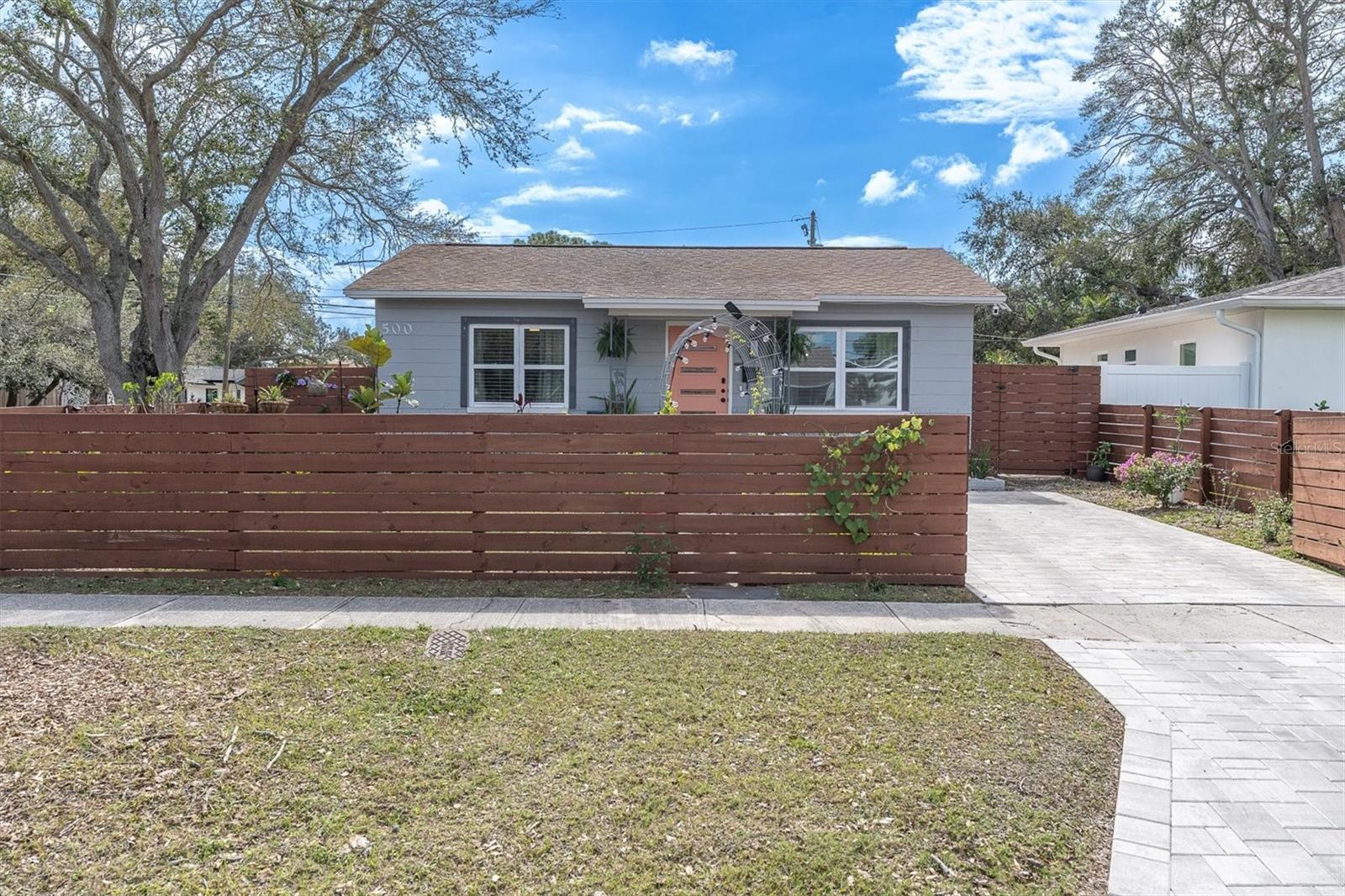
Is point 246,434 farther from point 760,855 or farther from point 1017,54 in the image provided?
point 1017,54

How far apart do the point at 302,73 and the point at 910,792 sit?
14.0 metres

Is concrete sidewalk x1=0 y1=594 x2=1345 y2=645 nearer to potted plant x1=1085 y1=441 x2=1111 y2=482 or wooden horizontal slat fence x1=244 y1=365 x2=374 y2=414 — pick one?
wooden horizontal slat fence x1=244 y1=365 x2=374 y2=414

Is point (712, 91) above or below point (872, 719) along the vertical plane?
above

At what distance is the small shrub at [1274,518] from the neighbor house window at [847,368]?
513cm

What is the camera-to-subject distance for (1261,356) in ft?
42.2

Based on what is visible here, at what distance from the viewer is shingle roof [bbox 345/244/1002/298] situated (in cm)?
1199

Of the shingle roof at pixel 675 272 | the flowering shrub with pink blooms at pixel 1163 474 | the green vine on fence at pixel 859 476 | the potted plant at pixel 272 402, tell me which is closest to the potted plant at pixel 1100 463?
the flowering shrub with pink blooms at pixel 1163 474

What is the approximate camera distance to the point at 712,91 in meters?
16.3

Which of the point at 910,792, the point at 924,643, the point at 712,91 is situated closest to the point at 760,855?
the point at 910,792

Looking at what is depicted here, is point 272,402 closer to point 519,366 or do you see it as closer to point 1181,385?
point 519,366

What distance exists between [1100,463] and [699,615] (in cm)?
1086

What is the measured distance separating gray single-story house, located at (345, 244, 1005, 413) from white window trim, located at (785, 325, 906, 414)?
0.02 m

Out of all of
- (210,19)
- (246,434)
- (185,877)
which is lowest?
(185,877)

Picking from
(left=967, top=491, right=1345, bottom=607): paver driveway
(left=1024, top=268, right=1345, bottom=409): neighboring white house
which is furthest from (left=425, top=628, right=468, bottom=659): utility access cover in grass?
(left=1024, top=268, right=1345, bottom=409): neighboring white house
